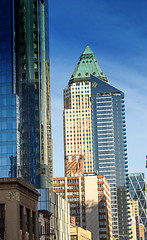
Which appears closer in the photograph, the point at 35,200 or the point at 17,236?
the point at 17,236

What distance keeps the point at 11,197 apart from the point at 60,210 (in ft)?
297

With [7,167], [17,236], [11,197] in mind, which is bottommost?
[17,236]

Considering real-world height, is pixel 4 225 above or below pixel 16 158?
below

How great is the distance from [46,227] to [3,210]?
195 feet

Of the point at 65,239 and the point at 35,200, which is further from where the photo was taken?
the point at 65,239

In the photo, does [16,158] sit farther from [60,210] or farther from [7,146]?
[60,210]

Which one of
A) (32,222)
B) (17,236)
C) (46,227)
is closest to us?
(17,236)

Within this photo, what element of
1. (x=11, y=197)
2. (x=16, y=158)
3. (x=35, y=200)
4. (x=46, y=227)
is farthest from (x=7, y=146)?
(x=11, y=197)

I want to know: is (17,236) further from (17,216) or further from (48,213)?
(48,213)

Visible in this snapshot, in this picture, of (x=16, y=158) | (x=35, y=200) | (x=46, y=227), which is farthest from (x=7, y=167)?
(x=35, y=200)

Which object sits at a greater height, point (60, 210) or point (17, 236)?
point (60, 210)

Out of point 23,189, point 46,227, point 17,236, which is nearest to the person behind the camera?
point 17,236

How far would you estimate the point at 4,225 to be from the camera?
105m

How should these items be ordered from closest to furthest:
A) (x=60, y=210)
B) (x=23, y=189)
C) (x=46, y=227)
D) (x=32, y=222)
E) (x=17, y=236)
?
(x=17, y=236)
(x=23, y=189)
(x=32, y=222)
(x=46, y=227)
(x=60, y=210)
